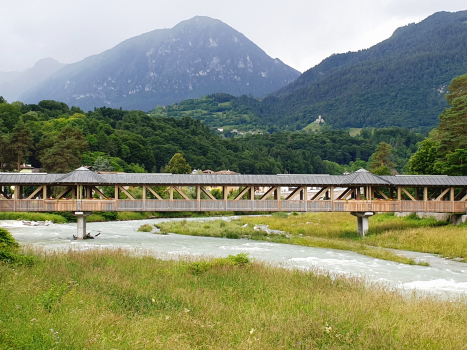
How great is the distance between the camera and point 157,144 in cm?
10156

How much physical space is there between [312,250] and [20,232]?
831 inches

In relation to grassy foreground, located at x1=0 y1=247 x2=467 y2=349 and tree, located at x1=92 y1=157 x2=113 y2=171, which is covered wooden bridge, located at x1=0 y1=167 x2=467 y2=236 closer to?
grassy foreground, located at x1=0 y1=247 x2=467 y2=349

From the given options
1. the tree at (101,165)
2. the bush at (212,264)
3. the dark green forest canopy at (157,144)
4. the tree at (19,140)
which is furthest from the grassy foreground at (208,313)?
the tree at (101,165)

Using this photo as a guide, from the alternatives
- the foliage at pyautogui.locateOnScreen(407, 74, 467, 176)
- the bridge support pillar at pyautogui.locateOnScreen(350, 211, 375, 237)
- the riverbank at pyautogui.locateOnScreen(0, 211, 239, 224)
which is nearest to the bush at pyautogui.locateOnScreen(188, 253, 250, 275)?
the bridge support pillar at pyautogui.locateOnScreen(350, 211, 375, 237)

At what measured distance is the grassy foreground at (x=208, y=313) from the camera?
775 cm

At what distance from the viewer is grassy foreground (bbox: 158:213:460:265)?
77.2 feet

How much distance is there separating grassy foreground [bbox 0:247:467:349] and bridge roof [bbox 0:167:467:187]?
1582cm

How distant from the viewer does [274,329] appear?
27.6ft

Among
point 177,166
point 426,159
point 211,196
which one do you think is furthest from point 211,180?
point 177,166

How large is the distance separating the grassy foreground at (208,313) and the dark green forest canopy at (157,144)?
48.3 meters

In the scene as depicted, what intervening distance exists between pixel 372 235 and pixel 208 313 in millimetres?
21348

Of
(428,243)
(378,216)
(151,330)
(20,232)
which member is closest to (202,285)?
(151,330)

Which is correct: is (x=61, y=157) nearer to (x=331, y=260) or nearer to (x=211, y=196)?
(x=211, y=196)

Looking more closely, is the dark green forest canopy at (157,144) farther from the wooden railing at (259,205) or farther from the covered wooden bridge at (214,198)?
the wooden railing at (259,205)
